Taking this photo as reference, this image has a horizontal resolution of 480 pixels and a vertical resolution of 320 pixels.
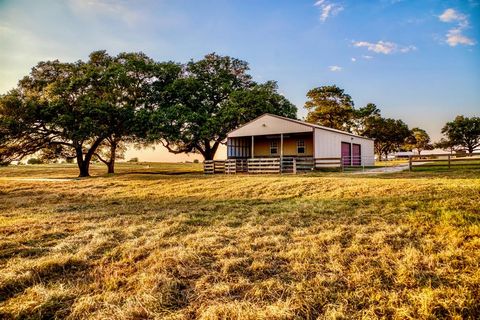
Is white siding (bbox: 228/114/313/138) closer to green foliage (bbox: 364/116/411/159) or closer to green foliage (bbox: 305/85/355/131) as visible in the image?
green foliage (bbox: 305/85/355/131)

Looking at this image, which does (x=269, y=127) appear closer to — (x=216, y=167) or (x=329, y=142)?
(x=329, y=142)

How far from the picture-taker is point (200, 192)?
40.3ft

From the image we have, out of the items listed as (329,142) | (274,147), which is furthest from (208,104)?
(329,142)

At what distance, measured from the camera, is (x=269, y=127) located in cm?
2289

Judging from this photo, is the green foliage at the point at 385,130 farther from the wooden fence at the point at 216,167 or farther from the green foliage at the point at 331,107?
the wooden fence at the point at 216,167

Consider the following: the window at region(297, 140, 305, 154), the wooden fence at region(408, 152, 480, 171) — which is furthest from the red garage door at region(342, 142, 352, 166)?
the wooden fence at region(408, 152, 480, 171)

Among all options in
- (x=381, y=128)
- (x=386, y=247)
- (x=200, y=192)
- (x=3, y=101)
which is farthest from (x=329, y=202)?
(x=381, y=128)

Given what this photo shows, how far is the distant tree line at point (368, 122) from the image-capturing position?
4425 centimetres

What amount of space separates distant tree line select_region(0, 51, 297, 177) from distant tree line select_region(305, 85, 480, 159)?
656 inches

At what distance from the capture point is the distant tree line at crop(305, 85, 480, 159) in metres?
44.2

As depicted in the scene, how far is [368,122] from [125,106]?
4008 centimetres

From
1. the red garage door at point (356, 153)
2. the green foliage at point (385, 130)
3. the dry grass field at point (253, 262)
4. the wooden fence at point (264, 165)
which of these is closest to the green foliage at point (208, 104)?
the wooden fence at point (264, 165)

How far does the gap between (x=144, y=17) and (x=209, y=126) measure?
1101 cm

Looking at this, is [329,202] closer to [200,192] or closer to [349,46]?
Answer: [200,192]
